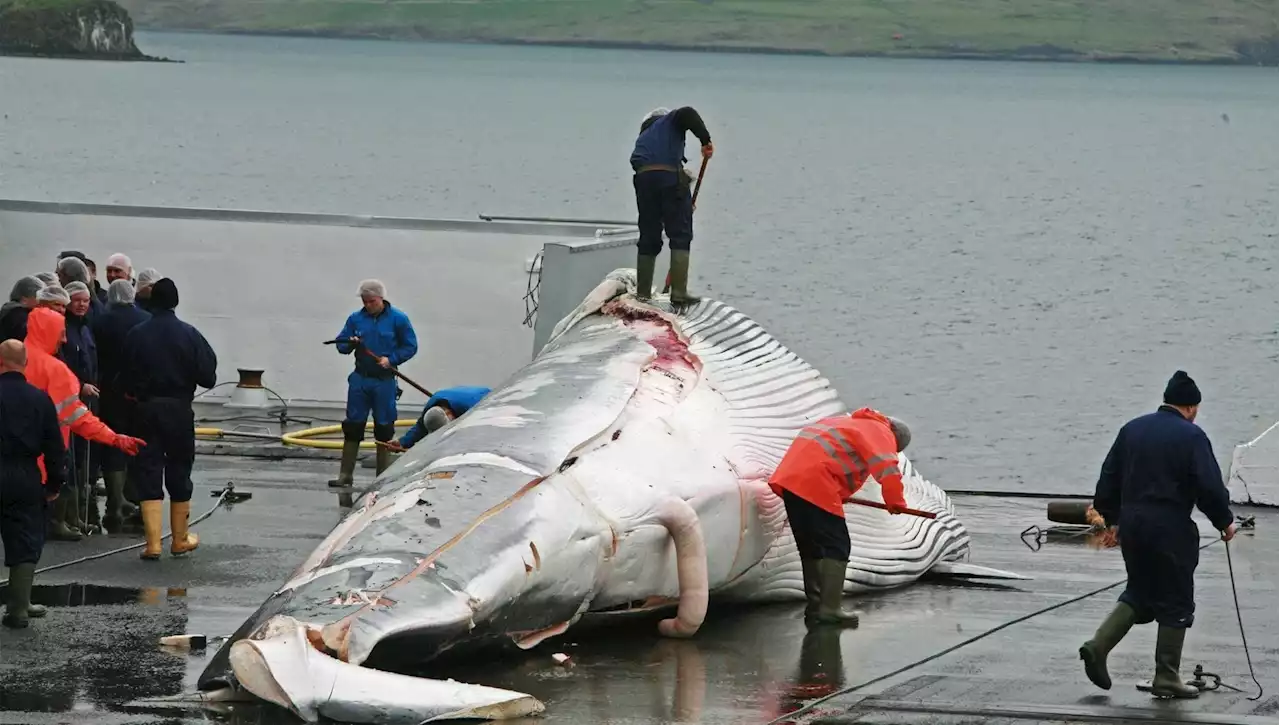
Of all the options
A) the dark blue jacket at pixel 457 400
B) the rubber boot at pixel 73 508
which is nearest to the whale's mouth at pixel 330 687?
the dark blue jacket at pixel 457 400

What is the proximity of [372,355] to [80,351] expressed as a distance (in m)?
3.17

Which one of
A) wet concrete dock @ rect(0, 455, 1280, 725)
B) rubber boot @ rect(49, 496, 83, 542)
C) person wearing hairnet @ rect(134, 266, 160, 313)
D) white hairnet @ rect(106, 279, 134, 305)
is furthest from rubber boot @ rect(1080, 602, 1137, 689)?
person wearing hairnet @ rect(134, 266, 160, 313)

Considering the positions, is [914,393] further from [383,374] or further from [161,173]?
[161,173]

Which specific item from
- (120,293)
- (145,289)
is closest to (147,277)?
(145,289)

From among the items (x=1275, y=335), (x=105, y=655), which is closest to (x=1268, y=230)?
(x=1275, y=335)

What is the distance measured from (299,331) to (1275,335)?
3836 cm

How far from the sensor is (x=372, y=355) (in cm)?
1811

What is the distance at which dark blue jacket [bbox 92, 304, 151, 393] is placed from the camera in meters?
16.1

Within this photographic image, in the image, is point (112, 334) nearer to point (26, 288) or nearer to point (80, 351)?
point (80, 351)

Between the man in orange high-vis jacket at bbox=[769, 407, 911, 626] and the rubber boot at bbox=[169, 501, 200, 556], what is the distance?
4.51 metres

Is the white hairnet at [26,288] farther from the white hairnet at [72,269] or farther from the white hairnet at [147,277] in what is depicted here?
the white hairnet at [147,277]

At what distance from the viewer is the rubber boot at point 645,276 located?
16391mm

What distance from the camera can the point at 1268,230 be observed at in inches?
3327

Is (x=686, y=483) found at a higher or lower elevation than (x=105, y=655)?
higher
